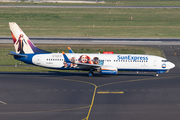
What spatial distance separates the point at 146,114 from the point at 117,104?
5337mm

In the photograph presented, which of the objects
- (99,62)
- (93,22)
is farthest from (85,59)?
(93,22)

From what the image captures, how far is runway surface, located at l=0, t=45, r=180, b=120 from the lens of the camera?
33375mm

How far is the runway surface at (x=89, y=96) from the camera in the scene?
109ft

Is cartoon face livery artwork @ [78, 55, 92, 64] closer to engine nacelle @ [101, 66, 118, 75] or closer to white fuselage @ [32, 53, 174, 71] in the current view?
white fuselage @ [32, 53, 174, 71]

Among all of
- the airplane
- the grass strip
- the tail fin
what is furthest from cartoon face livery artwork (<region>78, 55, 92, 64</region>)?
the grass strip

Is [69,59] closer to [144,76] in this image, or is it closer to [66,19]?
[144,76]

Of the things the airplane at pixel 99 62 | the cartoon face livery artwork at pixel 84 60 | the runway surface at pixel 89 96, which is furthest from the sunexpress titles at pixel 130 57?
the cartoon face livery artwork at pixel 84 60

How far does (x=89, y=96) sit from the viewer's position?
4125cm

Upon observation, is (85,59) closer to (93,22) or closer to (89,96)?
(89,96)

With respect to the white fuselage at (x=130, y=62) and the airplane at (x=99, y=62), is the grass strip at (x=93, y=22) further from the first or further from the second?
the airplane at (x=99, y=62)

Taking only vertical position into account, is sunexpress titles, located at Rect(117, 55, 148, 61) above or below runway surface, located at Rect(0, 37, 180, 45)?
below

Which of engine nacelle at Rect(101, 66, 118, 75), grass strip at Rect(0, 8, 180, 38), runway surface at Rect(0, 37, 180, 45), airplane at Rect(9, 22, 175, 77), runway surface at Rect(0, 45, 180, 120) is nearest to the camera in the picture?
runway surface at Rect(0, 45, 180, 120)

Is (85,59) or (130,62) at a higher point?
(85,59)

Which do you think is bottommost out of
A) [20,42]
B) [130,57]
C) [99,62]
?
[99,62]
